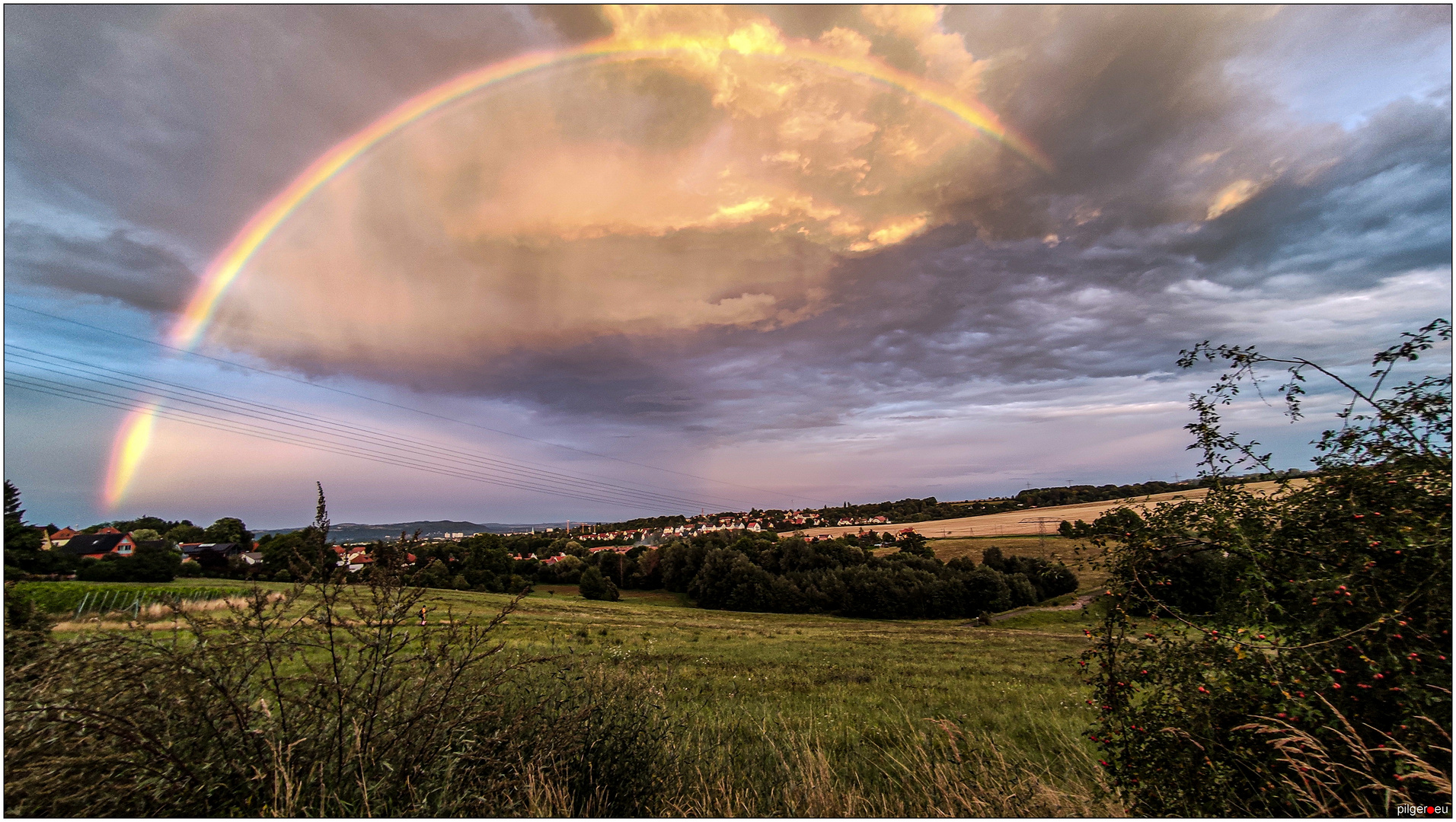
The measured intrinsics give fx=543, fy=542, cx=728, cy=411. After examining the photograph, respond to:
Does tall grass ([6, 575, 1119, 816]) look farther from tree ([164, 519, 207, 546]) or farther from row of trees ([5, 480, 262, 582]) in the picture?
tree ([164, 519, 207, 546])

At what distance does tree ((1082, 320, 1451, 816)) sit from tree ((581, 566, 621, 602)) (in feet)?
275

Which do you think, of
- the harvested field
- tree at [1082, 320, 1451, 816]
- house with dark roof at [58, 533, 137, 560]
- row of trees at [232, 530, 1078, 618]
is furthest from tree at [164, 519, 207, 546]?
tree at [1082, 320, 1451, 816]

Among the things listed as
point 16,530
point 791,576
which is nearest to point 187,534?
point 791,576

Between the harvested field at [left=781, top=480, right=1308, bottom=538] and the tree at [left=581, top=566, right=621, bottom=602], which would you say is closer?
the tree at [left=581, top=566, right=621, bottom=602]

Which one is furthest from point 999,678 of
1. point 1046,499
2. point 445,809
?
point 1046,499

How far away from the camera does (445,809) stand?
4246 mm

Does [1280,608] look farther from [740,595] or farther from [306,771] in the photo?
[740,595]

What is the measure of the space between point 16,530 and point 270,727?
3774mm

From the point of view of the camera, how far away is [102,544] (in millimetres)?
65938

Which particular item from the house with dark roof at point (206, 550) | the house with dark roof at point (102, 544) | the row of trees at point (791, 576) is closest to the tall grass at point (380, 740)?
the row of trees at point (791, 576)

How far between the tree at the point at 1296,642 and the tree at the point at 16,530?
10.1 metres

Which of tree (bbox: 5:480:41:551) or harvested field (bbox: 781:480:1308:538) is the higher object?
tree (bbox: 5:480:41:551)

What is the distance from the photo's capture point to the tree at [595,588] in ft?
271

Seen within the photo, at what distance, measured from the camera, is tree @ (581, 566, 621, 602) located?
82.7 meters
